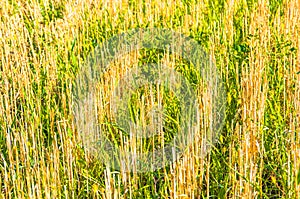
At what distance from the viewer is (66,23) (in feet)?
11.1

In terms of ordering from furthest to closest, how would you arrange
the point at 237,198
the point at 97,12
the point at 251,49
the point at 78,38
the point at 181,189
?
the point at 97,12, the point at 78,38, the point at 251,49, the point at 237,198, the point at 181,189

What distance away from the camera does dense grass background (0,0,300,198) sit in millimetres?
1912

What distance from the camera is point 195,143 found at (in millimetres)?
1977

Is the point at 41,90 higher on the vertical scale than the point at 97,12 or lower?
lower

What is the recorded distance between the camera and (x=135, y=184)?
1.99m

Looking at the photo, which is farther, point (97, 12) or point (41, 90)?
point (97, 12)

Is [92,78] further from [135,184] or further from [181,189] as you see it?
[181,189]

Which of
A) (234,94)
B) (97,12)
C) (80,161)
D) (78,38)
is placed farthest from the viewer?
(97,12)

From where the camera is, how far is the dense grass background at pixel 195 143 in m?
1.91

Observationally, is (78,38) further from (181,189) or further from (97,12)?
(181,189)

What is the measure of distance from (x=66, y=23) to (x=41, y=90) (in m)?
0.75

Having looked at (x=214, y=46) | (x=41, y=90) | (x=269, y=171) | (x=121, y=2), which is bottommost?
(x=269, y=171)

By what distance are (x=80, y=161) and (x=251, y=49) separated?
48.1 inches

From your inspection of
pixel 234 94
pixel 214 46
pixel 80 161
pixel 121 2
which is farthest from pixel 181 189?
pixel 121 2
